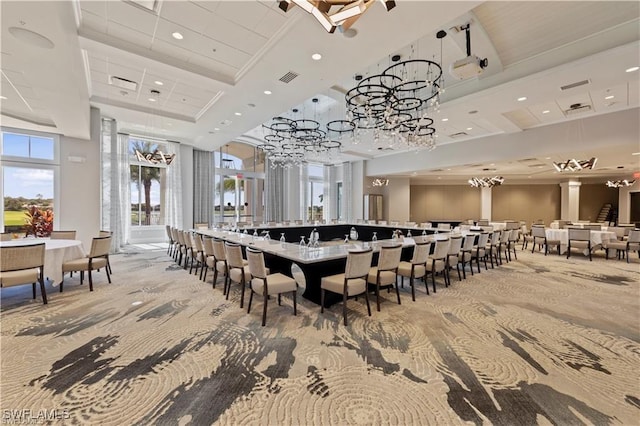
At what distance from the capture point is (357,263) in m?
3.63

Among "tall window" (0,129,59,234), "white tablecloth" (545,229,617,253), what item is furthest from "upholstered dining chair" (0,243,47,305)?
"white tablecloth" (545,229,617,253)

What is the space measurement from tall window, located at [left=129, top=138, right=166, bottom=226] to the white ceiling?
11.8 ft

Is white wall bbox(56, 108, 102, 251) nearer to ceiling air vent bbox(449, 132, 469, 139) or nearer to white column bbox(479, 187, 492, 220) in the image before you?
ceiling air vent bbox(449, 132, 469, 139)

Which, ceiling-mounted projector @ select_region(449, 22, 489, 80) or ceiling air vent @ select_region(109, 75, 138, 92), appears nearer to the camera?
ceiling-mounted projector @ select_region(449, 22, 489, 80)

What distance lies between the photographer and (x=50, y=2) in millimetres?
2930

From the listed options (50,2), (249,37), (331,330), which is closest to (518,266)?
(331,330)

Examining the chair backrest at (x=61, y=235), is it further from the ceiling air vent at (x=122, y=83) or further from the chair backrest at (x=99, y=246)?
the ceiling air vent at (x=122, y=83)

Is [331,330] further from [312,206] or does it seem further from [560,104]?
[312,206]

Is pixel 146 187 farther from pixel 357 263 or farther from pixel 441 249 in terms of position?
pixel 441 249

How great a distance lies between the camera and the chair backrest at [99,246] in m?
5.01

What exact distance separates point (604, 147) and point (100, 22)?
11.6 m

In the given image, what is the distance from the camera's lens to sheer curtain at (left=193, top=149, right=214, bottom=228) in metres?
11.6

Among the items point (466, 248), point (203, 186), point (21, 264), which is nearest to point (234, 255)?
point (21, 264)

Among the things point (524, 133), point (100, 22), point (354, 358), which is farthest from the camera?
point (524, 133)
